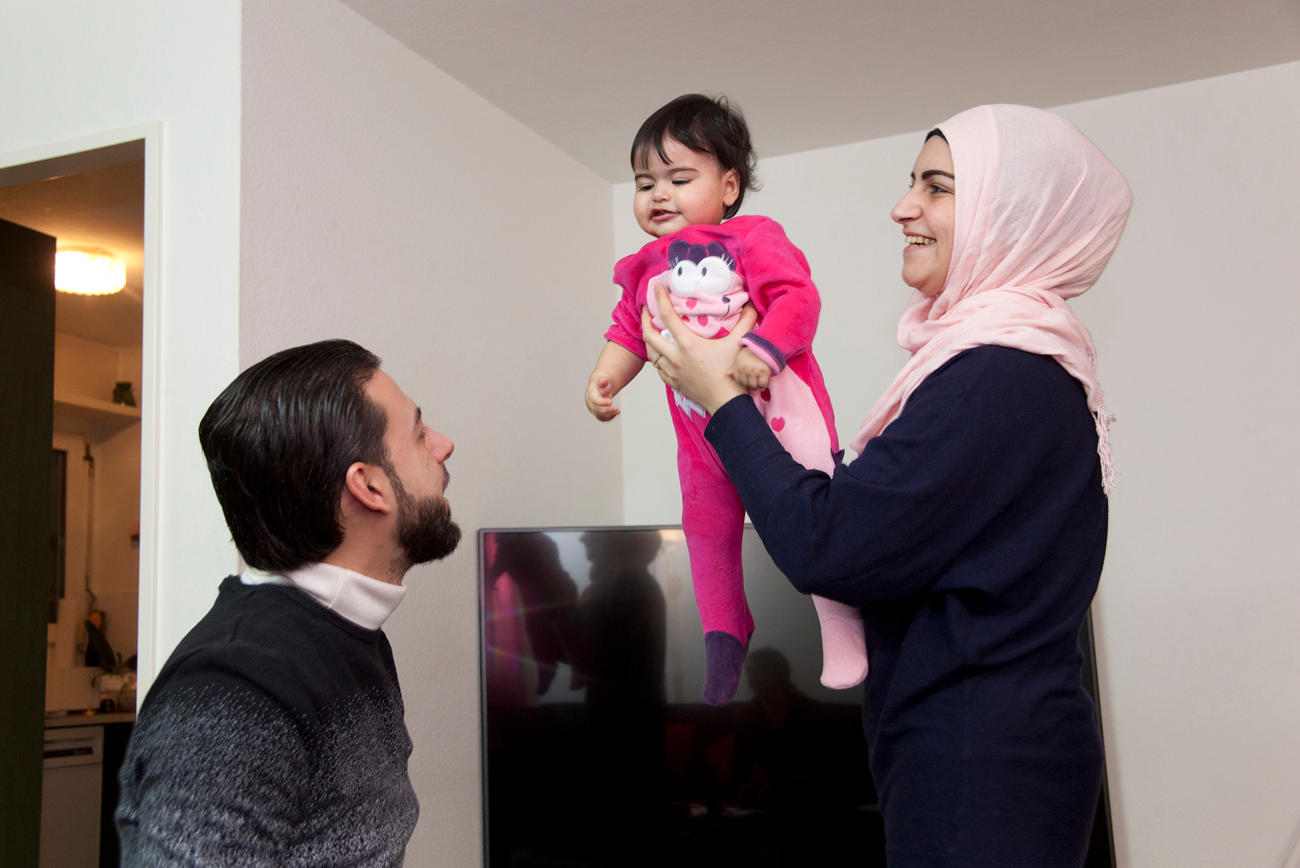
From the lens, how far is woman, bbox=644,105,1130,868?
110cm

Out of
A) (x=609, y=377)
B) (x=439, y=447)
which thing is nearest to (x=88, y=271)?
(x=439, y=447)

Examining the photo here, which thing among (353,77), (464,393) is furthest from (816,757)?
(353,77)

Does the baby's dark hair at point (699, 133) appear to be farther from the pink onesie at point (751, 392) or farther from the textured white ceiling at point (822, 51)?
the textured white ceiling at point (822, 51)

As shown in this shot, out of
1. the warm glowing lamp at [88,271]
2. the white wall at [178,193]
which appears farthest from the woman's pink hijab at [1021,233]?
the warm glowing lamp at [88,271]

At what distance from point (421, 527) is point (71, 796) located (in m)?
3.88

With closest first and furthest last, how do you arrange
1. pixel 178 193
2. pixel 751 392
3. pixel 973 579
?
pixel 973 579 < pixel 751 392 < pixel 178 193

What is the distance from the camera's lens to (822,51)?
111 inches

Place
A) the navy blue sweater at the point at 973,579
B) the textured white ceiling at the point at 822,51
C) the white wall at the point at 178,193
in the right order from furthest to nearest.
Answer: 1. the textured white ceiling at the point at 822,51
2. the white wall at the point at 178,193
3. the navy blue sweater at the point at 973,579

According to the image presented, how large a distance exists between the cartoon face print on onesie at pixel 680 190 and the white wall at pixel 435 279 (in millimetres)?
956

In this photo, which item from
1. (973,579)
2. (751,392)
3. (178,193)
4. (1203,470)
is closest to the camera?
(973,579)

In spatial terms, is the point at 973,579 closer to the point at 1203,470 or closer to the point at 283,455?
the point at 283,455

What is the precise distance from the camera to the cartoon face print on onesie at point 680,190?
61.1 inches

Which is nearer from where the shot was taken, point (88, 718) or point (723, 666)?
point (723, 666)

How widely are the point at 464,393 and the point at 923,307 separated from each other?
1.63 meters
